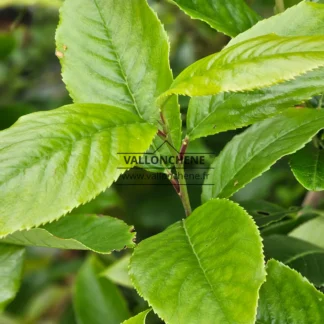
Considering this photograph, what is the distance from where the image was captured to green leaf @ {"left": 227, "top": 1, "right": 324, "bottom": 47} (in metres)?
0.61

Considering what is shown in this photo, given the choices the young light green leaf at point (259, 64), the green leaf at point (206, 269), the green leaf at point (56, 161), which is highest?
the young light green leaf at point (259, 64)

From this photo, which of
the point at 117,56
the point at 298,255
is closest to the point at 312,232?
the point at 298,255

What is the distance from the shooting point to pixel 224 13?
2.56 feet

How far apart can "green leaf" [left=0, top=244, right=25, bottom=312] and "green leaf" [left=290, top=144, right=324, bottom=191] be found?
17.3 inches

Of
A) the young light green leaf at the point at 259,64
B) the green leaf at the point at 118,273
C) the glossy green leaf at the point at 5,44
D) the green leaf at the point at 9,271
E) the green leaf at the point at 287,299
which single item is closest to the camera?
the young light green leaf at the point at 259,64

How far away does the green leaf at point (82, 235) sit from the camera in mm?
625

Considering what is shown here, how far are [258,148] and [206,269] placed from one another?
0.24m

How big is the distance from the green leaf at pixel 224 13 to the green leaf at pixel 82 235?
34 centimetres

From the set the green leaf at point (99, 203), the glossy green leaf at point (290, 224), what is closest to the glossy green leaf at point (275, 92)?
the glossy green leaf at point (290, 224)

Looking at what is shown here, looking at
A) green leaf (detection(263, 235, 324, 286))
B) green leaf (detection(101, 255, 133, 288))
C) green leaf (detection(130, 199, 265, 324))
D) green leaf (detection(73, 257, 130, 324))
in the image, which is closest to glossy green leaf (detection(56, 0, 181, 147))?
green leaf (detection(130, 199, 265, 324))

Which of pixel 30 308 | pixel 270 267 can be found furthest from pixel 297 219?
pixel 30 308

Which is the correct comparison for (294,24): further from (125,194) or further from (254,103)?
(125,194)

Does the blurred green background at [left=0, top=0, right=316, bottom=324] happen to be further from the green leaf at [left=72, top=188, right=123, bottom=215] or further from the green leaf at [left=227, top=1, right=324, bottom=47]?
the green leaf at [left=227, top=1, right=324, bottom=47]

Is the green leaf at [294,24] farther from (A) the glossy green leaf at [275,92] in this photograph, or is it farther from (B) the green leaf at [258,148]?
(B) the green leaf at [258,148]
